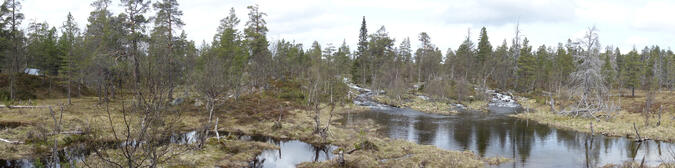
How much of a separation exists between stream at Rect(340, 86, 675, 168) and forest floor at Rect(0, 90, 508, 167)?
247 centimetres

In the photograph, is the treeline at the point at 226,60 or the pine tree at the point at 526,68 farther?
the pine tree at the point at 526,68

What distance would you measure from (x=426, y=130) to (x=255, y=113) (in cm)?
1790

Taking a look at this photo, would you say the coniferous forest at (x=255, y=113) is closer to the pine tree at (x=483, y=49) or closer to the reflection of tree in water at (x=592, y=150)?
the reflection of tree in water at (x=592, y=150)

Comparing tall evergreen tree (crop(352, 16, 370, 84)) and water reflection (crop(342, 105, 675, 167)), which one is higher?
tall evergreen tree (crop(352, 16, 370, 84))

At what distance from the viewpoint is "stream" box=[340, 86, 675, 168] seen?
77.8 ft

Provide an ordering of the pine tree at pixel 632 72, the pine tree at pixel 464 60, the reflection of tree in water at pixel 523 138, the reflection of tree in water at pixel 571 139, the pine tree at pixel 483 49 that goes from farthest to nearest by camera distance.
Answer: the pine tree at pixel 483 49 < the pine tree at pixel 464 60 < the pine tree at pixel 632 72 < the reflection of tree in water at pixel 571 139 < the reflection of tree in water at pixel 523 138

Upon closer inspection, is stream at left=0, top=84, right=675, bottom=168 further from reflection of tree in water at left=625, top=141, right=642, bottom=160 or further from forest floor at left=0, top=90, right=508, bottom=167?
forest floor at left=0, top=90, right=508, bottom=167

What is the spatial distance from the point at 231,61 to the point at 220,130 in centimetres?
2190

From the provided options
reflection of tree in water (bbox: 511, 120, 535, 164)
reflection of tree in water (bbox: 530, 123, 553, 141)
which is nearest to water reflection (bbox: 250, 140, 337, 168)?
reflection of tree in water (bbox: 511, 120, 535, 164)

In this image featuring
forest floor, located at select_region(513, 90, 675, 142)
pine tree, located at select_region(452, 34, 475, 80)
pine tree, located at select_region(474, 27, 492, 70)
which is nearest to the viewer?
forest floor, located at select_region(513, 90, 675, 142)

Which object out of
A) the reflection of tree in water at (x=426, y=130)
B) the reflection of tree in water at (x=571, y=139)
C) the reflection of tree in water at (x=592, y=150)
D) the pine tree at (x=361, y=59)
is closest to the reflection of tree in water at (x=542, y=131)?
the reflection of tree in water at (x=571, y=139)

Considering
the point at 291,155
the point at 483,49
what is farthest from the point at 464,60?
the point at 291,155

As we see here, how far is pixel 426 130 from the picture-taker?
35.4 meters

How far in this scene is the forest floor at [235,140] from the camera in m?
20.3
